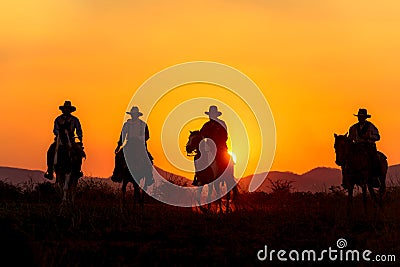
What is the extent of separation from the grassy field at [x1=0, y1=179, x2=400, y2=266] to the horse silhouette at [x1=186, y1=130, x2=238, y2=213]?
250cm

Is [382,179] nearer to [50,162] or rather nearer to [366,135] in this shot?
[366,135]

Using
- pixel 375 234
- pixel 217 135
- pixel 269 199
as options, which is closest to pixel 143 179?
pixel 217 135

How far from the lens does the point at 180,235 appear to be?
15859mm

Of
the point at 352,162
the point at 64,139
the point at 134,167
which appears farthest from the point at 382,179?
the point at 64,139

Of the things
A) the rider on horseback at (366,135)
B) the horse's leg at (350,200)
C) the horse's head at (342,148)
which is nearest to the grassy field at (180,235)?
the horse's leg at (350,200)

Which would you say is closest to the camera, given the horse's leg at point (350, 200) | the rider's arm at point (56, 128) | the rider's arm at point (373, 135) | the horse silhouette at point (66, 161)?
the horse's leg at point (350, 200)

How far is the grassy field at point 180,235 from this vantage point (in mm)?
12945

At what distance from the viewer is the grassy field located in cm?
1295

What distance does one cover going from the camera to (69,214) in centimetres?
1830

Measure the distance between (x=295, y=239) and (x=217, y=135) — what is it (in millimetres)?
8063

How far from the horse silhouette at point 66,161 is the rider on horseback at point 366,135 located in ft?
25.7

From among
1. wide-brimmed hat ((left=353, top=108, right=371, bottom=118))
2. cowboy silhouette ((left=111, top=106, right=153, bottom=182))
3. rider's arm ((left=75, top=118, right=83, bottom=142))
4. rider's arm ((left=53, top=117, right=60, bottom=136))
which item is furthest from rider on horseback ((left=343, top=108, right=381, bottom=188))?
rider's arm ((left=53, top=117, right=60, bottom=136))

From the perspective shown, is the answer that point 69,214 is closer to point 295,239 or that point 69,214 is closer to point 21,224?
point 21,224

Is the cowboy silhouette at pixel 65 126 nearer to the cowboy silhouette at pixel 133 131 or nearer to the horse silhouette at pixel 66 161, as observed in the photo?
the horse silhouette at pixel 66 161
